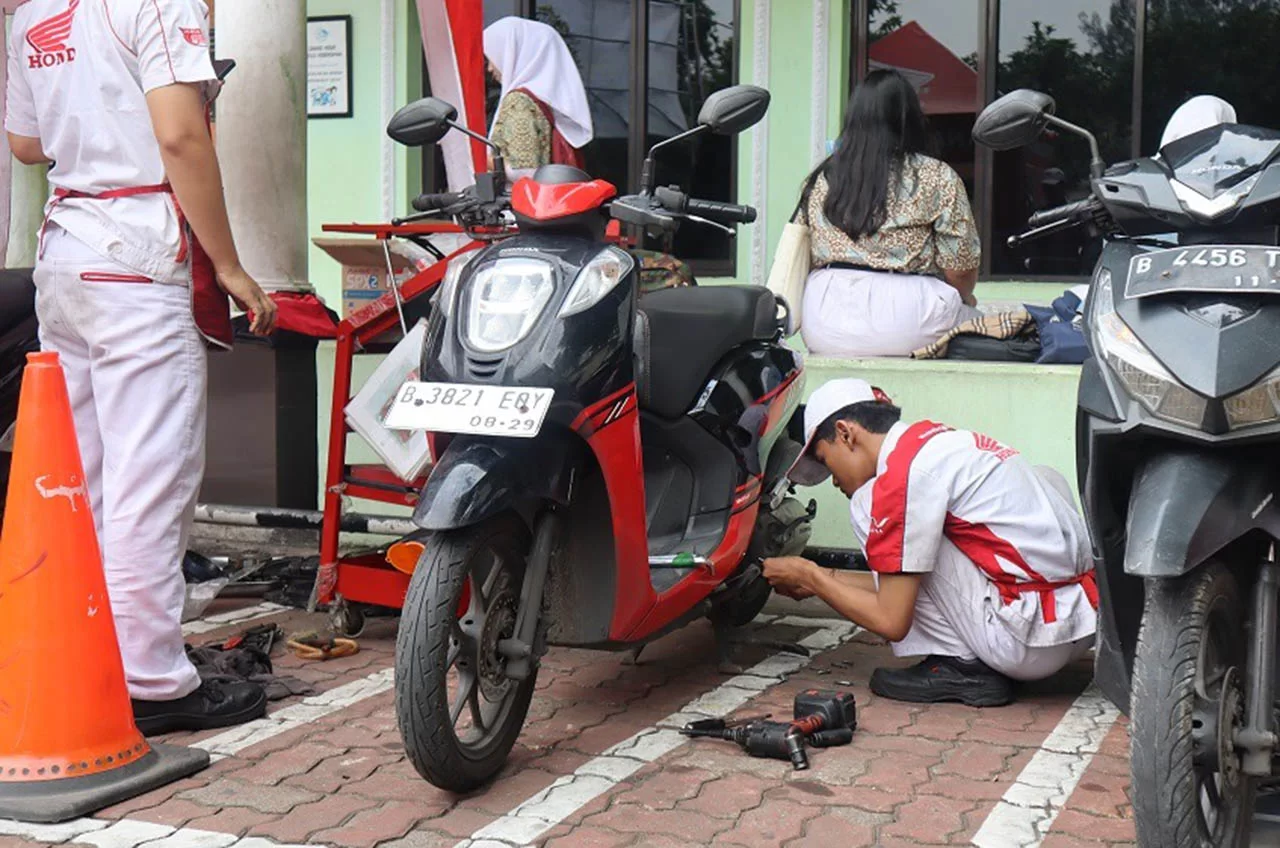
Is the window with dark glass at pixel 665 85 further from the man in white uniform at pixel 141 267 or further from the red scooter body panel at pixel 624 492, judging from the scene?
the red scooter body panel at pixel 624 492

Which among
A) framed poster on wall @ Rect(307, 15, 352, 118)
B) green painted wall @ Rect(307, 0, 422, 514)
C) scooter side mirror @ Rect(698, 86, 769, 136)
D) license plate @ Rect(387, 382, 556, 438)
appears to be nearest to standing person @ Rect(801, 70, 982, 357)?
scooter side mirror @ Rect(698, 86, 769, 136)

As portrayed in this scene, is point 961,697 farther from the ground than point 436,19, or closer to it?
closer to it

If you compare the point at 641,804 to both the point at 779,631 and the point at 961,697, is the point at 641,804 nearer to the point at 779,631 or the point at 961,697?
the point at 961,697

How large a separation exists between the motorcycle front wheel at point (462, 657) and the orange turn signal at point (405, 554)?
0.65 meters

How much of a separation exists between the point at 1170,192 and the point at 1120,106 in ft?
20.6

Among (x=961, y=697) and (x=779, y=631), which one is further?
(x=779, y=631)

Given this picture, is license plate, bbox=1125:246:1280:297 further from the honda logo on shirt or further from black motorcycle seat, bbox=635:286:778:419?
the honda logo on shirt

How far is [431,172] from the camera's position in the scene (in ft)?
34.9

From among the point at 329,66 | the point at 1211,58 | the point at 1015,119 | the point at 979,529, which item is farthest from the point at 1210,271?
the point at 329,66

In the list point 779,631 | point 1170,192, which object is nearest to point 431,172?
point 779,631

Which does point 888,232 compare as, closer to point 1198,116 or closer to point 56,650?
point 1198,116

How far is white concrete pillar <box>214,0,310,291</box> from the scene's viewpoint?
704 centimetres

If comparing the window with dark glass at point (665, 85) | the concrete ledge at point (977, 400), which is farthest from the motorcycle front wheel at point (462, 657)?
the window with dark glass at point (665, 85)

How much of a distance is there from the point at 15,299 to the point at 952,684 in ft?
10.4
